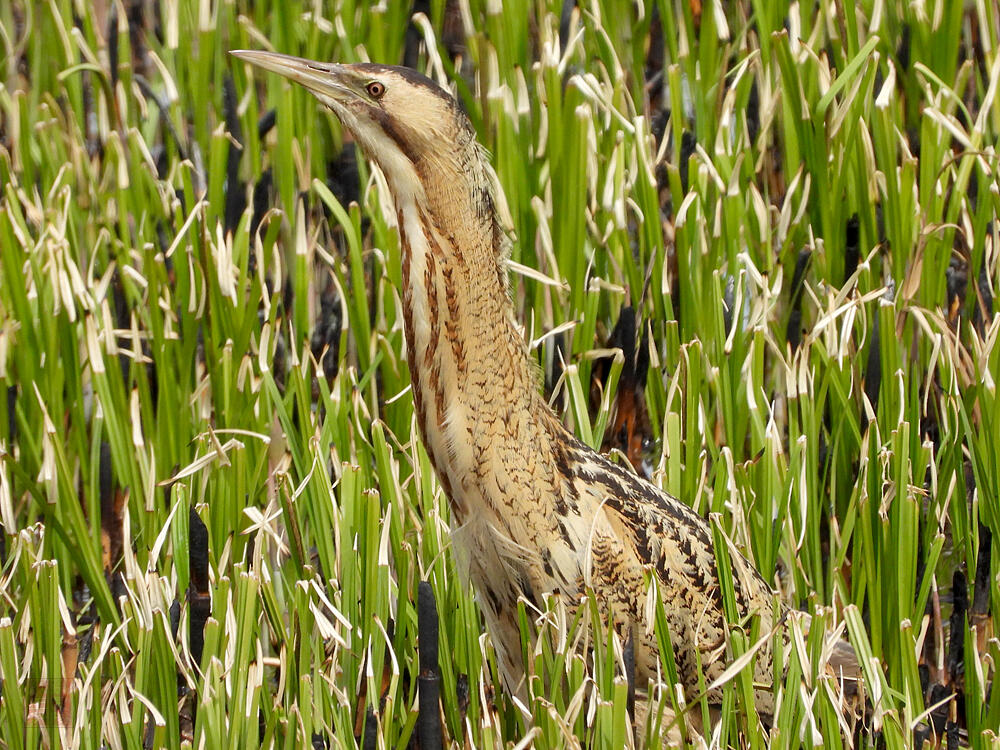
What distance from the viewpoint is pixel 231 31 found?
3369 millimetres

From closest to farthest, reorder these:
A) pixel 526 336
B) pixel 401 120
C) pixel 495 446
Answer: pixel 401 120 < pixel 495 446 < pixel 526 336

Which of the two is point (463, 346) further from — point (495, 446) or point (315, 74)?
point (315, 74)

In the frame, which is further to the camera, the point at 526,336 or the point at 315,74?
the point at 526,336

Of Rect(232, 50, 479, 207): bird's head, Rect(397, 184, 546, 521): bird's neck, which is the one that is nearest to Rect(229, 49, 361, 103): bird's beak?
Rect(232, 50, 479, 207): bird's head

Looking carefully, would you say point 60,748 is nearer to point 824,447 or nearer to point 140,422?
point 140,422

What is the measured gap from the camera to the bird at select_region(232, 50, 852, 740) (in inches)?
77.0

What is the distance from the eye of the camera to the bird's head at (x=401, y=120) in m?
1.92

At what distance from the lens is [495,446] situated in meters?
2.05

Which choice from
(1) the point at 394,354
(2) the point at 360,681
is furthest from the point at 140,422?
(2) the point at 360,681

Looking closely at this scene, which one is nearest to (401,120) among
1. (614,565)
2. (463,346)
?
(463,346)

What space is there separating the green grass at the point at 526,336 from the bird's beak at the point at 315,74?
1.76 feet

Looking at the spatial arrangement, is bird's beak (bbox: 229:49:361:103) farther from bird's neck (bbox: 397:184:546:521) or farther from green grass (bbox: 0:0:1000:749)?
green grass (bbox: 0:0:1000:749)

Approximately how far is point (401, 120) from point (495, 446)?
0.46 metres

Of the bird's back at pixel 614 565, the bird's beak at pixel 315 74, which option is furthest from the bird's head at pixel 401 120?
the bird's back at pixel 614 565
